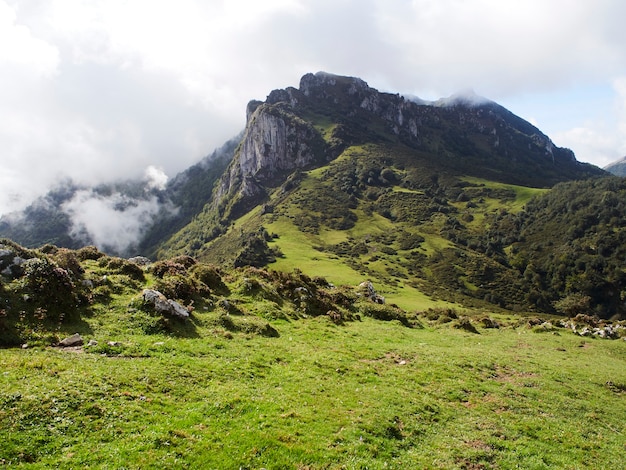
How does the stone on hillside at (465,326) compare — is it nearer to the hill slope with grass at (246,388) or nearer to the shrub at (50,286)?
the hill slope with grass at (246,388)

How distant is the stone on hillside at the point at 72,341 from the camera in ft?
60.9

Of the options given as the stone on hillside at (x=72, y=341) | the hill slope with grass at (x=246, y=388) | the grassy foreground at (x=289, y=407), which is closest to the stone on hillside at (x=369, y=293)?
the hill slope with grass at (x=246, y=388)

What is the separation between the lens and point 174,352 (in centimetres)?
2025

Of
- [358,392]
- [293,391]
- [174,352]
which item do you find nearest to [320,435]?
[293,391]

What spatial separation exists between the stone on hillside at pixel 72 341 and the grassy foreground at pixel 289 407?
78 cm

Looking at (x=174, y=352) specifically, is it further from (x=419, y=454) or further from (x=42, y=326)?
(x=419, y=454)

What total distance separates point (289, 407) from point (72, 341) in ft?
39.9

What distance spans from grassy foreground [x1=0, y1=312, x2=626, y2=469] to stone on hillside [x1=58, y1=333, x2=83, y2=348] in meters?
0.78

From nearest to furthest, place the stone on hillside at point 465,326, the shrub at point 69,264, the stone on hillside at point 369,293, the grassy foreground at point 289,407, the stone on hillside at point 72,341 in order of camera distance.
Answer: the grassy foreground at point 289,407 < the stone on hillside at point 72,341 < the shrub at point 69,264 < the stone on hillside at point 465,326 < the stone on hillside at point 369,293

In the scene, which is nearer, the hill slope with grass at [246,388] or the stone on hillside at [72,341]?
the hill slope with grass at [246,388]

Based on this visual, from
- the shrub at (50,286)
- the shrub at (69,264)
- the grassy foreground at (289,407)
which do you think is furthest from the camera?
the shrub at (69,264)

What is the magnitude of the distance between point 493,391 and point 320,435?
14.0 metres

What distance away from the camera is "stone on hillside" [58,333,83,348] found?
18562 mm

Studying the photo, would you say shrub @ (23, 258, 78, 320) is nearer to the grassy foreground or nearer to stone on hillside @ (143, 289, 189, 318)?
the grassy foreground
